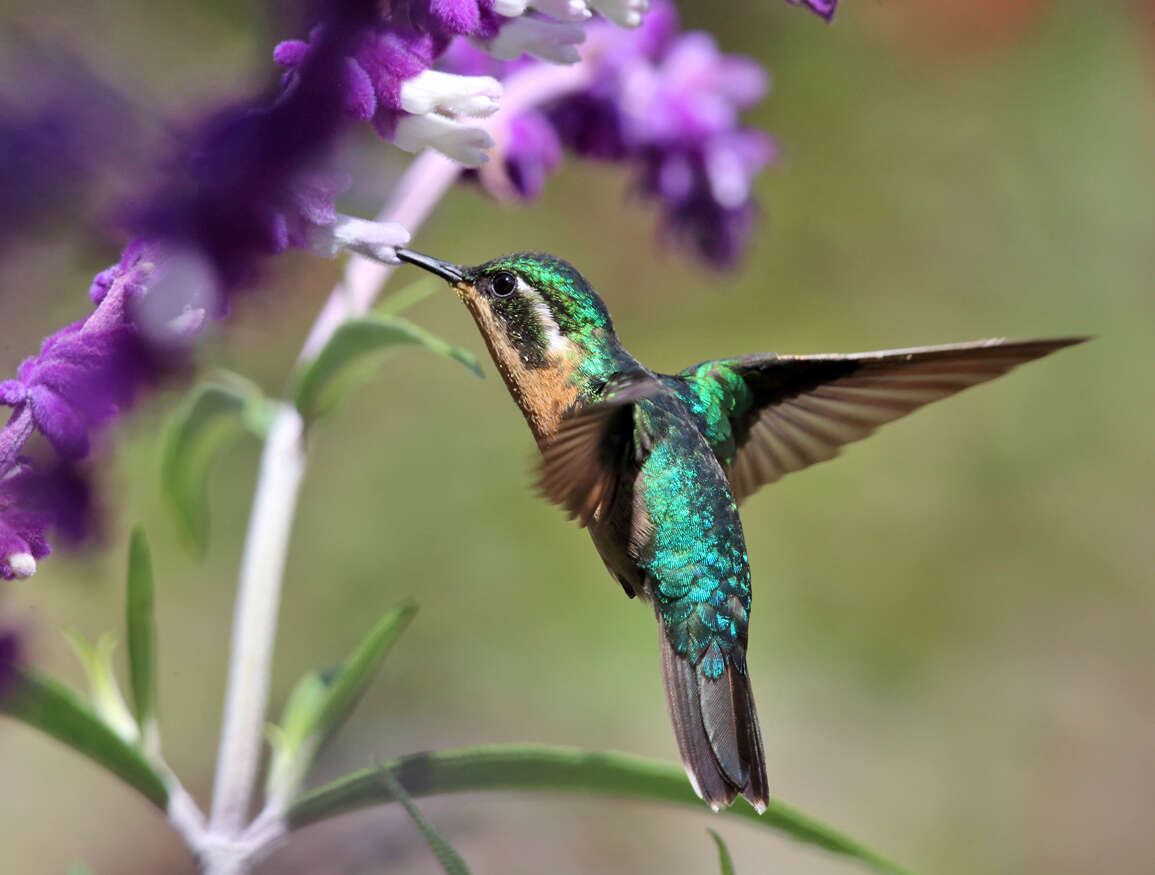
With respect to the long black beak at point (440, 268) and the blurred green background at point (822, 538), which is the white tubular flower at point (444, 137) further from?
the blurred green background at point (822, 538)

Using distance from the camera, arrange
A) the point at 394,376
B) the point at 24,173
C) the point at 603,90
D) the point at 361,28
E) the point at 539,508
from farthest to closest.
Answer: the point at 394,376, the point at 539,508, the point at 603,90, the point at 361,28, the point at 24,173

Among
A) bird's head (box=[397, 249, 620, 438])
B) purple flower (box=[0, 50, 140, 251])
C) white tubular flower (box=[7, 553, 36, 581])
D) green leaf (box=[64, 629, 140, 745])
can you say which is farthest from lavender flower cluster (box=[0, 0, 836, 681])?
green leaf (box=[64, 629, 140, 745])

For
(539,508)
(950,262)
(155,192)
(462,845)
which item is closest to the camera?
(155,192)

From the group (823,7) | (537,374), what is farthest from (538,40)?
(537,374)

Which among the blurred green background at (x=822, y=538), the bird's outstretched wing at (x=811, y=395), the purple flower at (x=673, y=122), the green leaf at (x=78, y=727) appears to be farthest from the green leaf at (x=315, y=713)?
the blurred green background at (x=822, y=538)

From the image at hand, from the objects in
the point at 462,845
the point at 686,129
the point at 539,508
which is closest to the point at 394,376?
the point at 539,508

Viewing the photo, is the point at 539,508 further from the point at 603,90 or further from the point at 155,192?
the point at 155,192

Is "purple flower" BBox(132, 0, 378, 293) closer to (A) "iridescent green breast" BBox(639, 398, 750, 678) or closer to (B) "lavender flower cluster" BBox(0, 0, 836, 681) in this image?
(B) "lavender flower cluster" BBox(0, 0, 836, 681)
